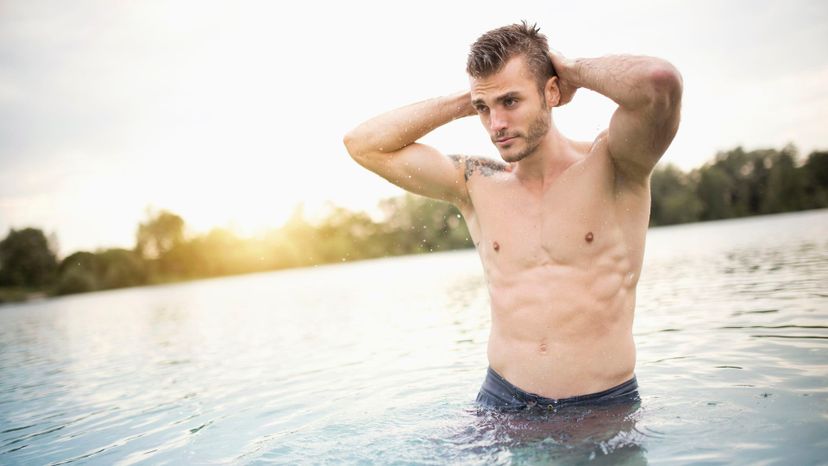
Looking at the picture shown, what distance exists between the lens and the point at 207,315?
1933cm

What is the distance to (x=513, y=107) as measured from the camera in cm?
324

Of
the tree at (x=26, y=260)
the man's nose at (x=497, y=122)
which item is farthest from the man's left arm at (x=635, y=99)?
the tree at (x=26, y=260)

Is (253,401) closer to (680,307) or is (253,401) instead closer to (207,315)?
(680,307)

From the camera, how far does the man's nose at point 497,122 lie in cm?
324

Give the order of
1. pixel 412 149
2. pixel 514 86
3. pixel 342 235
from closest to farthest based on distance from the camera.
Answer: pixel 514 86 < pixel 412 149 < pixel 342 235

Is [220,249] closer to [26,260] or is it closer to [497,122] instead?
[26,260]

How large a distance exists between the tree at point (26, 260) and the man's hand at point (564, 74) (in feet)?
246

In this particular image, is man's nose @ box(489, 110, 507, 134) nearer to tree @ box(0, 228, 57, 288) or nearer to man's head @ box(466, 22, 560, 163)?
man's head @ box(466, 22, 560, 163)

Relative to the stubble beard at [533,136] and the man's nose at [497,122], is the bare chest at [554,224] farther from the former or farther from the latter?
the man's nose at [497,122]

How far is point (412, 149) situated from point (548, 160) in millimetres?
866

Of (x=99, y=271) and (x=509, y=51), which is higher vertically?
(x=99, y=271)

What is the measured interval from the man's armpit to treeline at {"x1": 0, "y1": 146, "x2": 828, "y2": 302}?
6311 centimetres

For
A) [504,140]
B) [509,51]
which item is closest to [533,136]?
Answer: [504,140]

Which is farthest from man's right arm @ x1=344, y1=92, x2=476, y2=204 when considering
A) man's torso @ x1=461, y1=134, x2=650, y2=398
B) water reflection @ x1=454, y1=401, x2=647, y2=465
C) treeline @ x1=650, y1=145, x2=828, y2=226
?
treeline @ x1=650, y1=145, x2=828, y2=226
